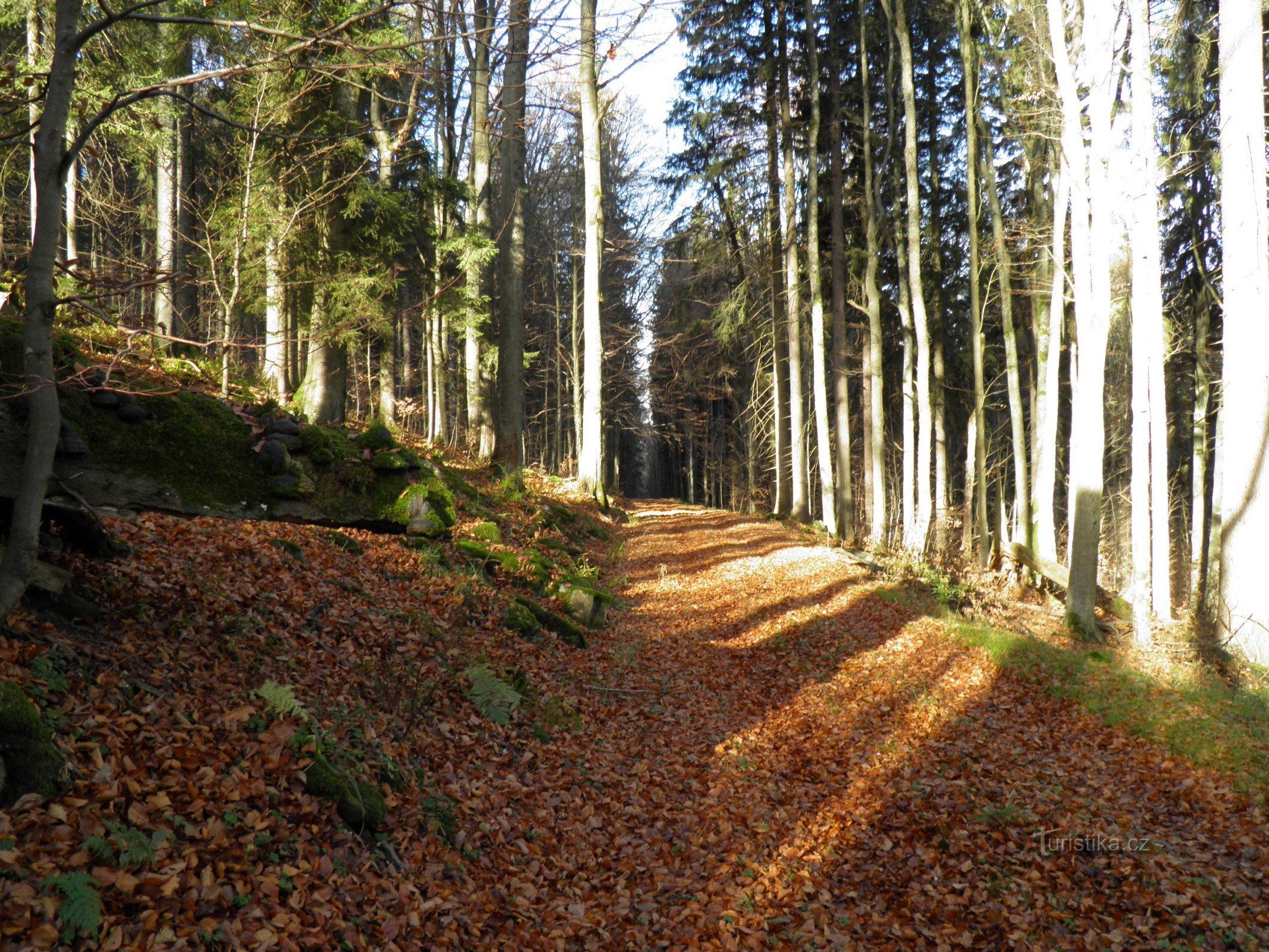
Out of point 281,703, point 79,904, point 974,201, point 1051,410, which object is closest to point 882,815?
point 281,703

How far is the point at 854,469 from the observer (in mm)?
31438

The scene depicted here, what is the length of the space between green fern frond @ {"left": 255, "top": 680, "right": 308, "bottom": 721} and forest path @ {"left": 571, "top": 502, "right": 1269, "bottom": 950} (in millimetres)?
1992

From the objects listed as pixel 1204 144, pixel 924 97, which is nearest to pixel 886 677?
pixel 1204 144

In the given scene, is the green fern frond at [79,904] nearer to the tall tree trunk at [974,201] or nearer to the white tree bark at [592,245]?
the white tree bark at [592,245]

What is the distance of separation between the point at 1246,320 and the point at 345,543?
1042 centimetres

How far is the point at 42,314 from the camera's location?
3652 mm

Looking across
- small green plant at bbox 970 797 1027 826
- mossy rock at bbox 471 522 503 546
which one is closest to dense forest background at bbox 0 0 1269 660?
mossy rock at bbox 471 522 503 546

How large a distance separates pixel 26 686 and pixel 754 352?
25.0 meters

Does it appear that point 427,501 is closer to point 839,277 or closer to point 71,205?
point 71,205

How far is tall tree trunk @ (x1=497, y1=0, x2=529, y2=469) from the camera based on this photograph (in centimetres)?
1534

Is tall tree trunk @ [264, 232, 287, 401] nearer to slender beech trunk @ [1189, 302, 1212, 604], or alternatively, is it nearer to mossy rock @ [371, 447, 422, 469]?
mossy rock @ [371, 447, 422, 469]

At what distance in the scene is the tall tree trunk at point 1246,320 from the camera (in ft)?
25.1

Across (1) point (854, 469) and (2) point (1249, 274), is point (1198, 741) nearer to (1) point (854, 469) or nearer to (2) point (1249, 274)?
(2) point (1249, 274)

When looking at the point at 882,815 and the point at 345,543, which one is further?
the point at 345,543
